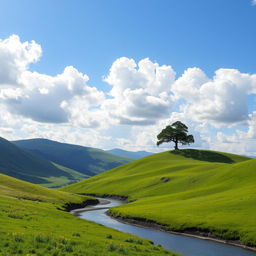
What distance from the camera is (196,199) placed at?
8494 cm

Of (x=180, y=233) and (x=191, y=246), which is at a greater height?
(x=191, y=246)

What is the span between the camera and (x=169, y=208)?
257ft

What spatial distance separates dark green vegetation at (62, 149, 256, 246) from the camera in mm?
57875

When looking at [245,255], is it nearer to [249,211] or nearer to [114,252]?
[249,211]

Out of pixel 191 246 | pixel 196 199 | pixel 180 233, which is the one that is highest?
pixel 196 199

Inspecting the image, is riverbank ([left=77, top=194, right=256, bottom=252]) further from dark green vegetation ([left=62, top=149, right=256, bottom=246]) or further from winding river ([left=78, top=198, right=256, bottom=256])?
winding river ([left=78, top=198, right=256, bottom=256])

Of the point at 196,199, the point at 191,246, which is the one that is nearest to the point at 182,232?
the point at 191,246

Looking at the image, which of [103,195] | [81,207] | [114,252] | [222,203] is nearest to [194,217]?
[222,203]

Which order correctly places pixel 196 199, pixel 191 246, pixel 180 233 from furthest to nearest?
pixel 196 199, pixel 180 233, pixel 191 246

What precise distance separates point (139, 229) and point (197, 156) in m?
140

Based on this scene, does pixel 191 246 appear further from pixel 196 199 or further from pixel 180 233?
pixel 196 199

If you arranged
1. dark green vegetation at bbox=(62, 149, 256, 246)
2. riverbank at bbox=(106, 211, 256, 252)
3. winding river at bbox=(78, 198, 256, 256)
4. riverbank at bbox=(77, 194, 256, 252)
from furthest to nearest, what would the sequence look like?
dark green vegetation at bbox=(62, 149, 256, 246) → riverbank at bbox=(77, 194, 256, 252) → riverbank at bbox=(106, 211, 256, 252) → winding river at bbox=(78, 198, 256, 256)

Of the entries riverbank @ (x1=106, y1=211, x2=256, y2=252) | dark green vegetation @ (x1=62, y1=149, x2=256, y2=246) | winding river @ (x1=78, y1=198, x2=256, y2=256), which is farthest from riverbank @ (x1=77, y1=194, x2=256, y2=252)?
winding river @ (x1=78, y1=198, x2=256, y2=256)

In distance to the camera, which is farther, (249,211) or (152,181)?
(152,181)
